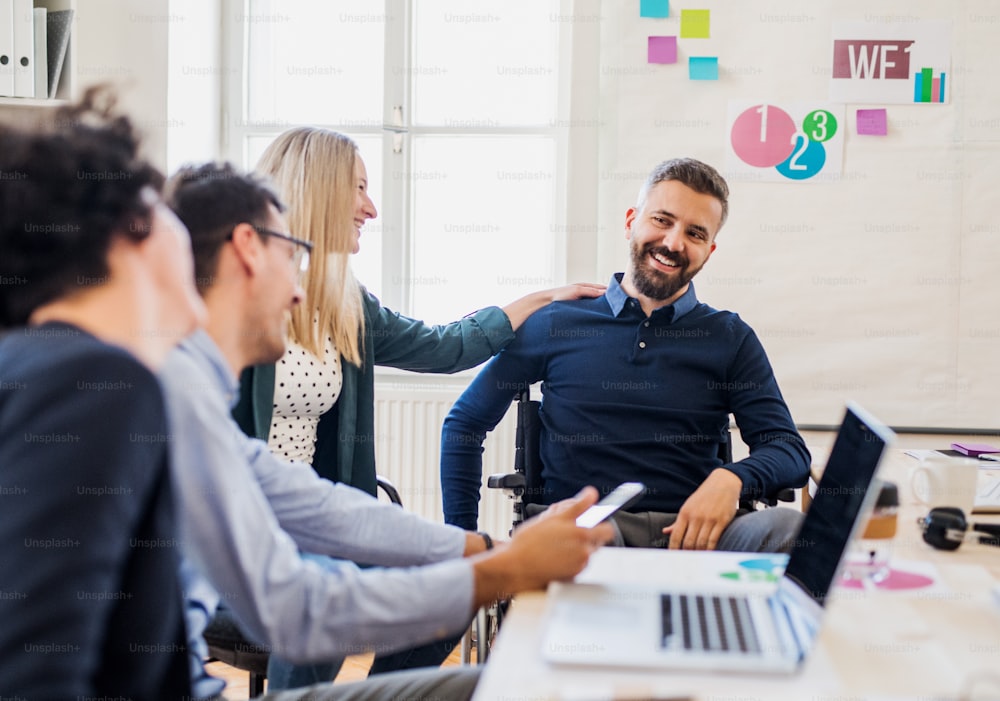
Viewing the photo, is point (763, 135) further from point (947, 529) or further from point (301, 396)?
point (947, 529)

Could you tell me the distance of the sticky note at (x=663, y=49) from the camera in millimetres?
3258

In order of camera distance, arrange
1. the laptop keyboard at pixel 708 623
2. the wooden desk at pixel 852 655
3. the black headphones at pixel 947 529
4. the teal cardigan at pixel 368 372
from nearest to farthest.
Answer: the wooden desk at pixel 852 655 → the laptop keyboard at pixel 708 623 → the black headphones at pixel 947 529 → the teal cardigan at pixel 368 372

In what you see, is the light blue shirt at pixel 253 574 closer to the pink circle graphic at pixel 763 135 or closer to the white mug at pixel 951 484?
the white mug at pixel 951 484

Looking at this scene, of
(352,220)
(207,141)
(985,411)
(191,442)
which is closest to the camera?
(191,442)

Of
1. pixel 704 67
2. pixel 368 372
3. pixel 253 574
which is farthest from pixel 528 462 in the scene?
pixel 704 67

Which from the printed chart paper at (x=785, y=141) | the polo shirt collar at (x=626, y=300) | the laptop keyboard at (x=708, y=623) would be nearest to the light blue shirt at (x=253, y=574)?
the laptop keyboard at (x=708, y=623)

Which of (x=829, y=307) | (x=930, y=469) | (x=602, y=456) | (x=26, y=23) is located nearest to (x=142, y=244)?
(x=930, y=469)

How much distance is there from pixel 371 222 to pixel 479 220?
409 mm

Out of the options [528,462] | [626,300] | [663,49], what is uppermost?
[663,49]

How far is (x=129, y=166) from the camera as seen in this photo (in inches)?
35.7

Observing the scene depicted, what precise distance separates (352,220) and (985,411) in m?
2.24

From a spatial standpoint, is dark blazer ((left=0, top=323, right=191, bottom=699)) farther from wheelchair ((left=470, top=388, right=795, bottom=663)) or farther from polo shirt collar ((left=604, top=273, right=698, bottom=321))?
polo shirt collar ((left=604, top=273, right=698, bottom=321))

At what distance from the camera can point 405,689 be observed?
4.56 feet

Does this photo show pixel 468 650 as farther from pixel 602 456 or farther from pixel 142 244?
pixel 142 244
